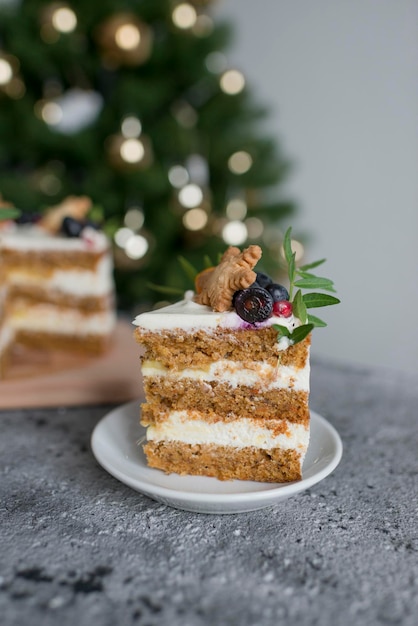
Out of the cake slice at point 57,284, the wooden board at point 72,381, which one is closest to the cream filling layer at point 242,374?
the wooden board at point 72,381

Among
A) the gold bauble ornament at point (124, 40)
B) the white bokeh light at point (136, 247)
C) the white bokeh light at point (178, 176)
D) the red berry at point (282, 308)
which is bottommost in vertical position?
the white bokeh light at point (136, 247)

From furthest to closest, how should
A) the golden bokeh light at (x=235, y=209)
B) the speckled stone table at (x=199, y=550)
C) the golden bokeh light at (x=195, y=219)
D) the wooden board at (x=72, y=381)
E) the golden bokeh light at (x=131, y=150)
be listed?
the golden bokeh light at (x=235, y=209) → the golden bokeh light at (x=195, y=219) → the golden bokeh light at (x=131, y=150) → the wooden board at (x=72, y=381) → the speckled stone table at (x=199, y=550)

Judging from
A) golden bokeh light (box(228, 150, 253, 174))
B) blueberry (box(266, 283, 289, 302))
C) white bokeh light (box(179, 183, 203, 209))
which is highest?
golden bokeh light (box(228, 150, 253, 174))

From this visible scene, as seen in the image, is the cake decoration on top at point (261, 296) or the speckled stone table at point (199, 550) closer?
the speckled stone table at point (199, 550)

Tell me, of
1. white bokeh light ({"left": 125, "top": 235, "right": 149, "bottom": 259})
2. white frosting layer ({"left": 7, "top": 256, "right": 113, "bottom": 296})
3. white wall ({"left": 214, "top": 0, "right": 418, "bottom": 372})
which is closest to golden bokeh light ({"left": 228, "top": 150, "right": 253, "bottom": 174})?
white bokeh light ({"left": 125, "top": 235, "right": 149, "bottom": 259})

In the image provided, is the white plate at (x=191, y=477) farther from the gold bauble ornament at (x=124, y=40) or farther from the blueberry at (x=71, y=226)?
the gold bauble ornament at (x=124, y=40)

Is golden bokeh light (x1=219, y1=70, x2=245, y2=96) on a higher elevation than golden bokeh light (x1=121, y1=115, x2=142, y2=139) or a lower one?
higher

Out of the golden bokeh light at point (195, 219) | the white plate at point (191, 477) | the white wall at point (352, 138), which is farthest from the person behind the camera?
the white wall at point (352, 138)

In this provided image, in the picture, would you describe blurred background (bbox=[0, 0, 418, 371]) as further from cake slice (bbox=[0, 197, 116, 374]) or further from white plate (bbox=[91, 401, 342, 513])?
white plate (bbox=[91, 401, 342, 513])
